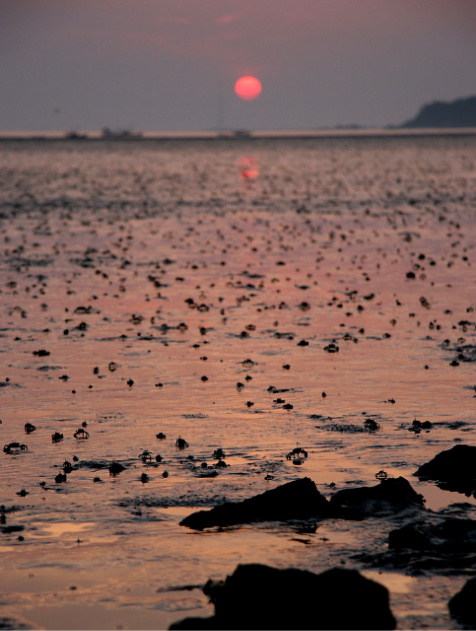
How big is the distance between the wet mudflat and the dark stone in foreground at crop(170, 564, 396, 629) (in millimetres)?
217

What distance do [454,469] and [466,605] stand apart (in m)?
4.48

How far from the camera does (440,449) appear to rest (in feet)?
53.7

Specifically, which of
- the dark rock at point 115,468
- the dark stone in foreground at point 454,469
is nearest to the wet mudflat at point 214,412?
the dark rock at point 115,468

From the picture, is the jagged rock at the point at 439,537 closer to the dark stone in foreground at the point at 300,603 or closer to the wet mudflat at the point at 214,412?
the wet mudflat at the point at 214,412

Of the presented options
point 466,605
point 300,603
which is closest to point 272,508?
point 300,603

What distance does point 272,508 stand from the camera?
13477 millimetres

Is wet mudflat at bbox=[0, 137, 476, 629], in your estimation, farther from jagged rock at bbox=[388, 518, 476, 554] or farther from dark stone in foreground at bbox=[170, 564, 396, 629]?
dark stone in foreground at bbox=[170, 564, 396, 629]

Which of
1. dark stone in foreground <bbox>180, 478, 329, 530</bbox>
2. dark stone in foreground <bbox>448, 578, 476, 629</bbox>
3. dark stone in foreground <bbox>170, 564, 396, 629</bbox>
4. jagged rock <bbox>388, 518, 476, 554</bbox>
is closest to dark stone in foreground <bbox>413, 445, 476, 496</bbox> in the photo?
jagged rock <bbox>388, 518, 476, 554</bbox>

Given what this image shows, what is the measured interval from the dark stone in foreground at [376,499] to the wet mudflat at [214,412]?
0.24 ft

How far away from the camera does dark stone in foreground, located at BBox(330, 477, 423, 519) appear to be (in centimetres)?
1347

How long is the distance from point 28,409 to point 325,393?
17.8ft

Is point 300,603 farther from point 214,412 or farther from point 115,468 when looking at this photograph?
point 214,412

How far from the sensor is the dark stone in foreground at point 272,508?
523 inches

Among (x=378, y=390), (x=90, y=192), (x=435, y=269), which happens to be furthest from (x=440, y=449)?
(x=90, y=192)
